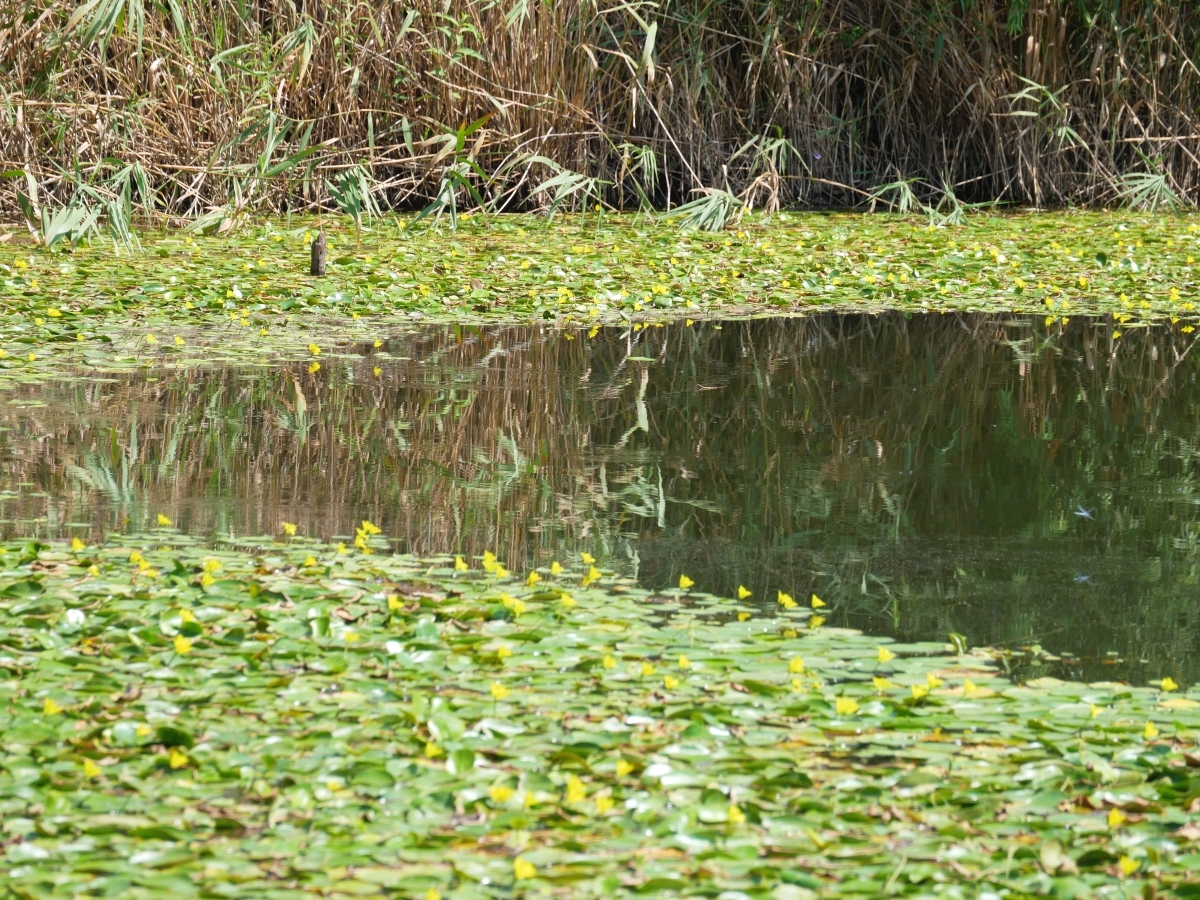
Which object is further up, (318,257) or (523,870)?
(318,257)

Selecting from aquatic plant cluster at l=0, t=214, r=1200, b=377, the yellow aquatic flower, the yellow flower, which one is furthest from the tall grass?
the yellow flower

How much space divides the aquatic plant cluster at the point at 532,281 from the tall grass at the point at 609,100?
0.61 m

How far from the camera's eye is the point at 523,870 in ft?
8.57

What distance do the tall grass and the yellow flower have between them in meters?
7.94

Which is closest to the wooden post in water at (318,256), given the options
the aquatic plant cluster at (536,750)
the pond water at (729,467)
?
the pond water at (729,467)

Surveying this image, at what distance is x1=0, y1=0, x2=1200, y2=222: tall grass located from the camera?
34.9ft

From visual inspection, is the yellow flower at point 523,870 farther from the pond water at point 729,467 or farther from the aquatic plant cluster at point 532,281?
the aquatic plant cluster at point 532,281

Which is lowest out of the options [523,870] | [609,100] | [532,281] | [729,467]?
[523,870]

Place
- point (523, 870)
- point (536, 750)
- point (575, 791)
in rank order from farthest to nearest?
point (536, 750) → point (575, 791) → point (523, 870)

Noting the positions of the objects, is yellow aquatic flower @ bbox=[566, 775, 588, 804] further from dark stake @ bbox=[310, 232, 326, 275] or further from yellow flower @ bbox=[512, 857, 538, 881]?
dark stake @ bbox=[310, 232, 326, 275]

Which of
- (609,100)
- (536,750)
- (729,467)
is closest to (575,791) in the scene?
(536,750)

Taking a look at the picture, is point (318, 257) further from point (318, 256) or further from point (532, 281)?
point (532, 281)

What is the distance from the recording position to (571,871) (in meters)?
2.64

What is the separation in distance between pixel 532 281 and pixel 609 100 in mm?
3611
